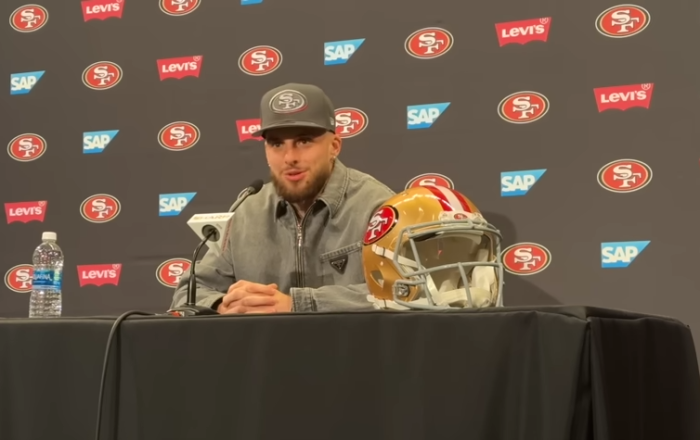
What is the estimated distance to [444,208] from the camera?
1.52 m

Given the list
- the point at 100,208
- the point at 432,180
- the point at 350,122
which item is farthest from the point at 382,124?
the point at 100,208

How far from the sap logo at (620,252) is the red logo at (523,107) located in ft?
1.59

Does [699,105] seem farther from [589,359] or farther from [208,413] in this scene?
[208,413]

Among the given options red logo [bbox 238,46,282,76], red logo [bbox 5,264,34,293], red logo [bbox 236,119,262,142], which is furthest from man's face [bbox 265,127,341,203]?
red logo [bbox 5,264,34,293]

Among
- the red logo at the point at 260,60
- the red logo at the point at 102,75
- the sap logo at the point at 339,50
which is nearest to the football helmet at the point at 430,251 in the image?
the sap logo at the point at 339,50

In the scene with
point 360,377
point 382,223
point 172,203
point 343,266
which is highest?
point 172,203

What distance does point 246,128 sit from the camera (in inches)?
103

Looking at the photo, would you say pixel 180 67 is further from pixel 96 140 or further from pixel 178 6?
pixel 96 140

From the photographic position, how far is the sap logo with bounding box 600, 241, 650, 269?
7.09 ft

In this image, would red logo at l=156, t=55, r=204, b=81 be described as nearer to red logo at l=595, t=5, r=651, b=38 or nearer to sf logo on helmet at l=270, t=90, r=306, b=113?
sf logo on helmet at l=270, t=90, r=306, b=113

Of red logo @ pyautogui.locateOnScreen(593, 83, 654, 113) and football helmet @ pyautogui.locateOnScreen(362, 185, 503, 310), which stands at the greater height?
red logo @ pyautogui.locateOnScreen(593, 83, 654, 113)

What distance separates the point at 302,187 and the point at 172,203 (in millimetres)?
763

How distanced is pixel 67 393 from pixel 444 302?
27.5 inches

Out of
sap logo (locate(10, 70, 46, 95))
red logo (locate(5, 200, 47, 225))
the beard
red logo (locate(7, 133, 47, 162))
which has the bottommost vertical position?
red logo (locate(5, 200, 47, 225))
